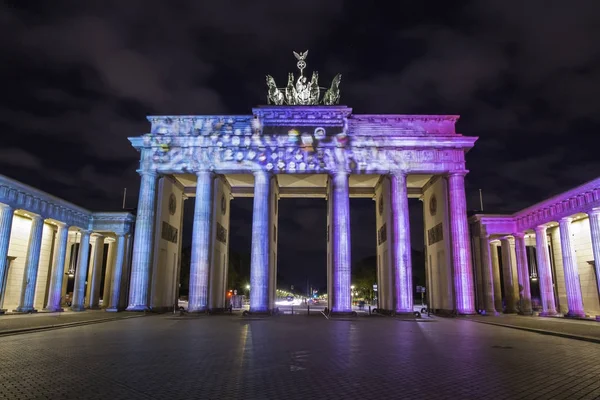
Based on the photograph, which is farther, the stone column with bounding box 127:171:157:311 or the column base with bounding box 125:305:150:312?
the stone column with bounding box 127:171:157:311

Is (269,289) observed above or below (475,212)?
below

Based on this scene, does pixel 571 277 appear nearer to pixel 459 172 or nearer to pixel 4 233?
pixel 459 172

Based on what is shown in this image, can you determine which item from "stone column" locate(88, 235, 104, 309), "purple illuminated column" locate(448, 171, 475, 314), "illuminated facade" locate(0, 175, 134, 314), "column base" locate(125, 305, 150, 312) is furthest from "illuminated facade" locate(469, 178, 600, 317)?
"stone column" locate(88, 235, 104, 309)

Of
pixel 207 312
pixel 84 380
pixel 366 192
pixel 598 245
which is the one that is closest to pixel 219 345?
pixel 84 380

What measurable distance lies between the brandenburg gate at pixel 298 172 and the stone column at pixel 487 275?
14.0ft

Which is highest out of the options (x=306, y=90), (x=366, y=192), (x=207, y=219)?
(x=306, y=90)

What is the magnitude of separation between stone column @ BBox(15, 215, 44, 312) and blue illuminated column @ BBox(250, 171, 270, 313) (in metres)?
18.4

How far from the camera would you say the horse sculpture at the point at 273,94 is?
4222 centimetres

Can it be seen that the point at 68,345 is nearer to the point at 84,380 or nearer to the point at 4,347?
the point at 4,347

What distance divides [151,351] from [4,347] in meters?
5.45

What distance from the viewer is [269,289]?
39.6 meters

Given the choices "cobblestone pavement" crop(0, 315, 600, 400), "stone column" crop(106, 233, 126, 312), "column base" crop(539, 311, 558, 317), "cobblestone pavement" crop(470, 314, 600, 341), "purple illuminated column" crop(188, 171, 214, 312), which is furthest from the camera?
"stone column" crop(106, 233, 126, 312)

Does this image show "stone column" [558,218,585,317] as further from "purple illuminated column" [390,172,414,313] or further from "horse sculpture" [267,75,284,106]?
"horse sculpture" [267,75,284,106]

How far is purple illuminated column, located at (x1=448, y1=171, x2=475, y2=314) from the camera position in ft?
121
